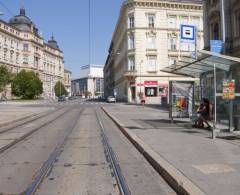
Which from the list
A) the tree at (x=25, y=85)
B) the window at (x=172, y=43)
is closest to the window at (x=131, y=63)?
the window at (x=172, y=43)

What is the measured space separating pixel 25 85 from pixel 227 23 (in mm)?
Result: 79259

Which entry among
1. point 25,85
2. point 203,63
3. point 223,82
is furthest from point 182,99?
A: point 25,85

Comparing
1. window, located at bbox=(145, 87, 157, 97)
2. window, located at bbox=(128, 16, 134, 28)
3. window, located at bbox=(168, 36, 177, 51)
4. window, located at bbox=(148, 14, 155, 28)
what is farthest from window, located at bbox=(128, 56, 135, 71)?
window, located at bbox=(168, 36, 177, 51)

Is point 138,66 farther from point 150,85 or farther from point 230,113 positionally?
point 230,113

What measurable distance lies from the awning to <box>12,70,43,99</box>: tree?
86588 millimetres

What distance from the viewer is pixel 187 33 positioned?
1598 centimetres

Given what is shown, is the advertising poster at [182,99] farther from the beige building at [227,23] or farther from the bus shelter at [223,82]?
the beige building at [227,23]

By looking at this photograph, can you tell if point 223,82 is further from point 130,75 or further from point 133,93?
point 133,93

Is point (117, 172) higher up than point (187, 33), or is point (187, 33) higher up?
point (187, 33)

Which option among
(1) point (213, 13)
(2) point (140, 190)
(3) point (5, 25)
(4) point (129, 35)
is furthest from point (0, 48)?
(2) point (140, 190)

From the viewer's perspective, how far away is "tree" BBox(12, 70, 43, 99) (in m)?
99.3

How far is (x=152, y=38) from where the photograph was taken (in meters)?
62.0

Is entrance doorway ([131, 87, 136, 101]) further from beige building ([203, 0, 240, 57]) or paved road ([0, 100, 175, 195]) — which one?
paved road ([0, 100, 175, 195])

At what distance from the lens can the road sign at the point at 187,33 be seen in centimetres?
1583
